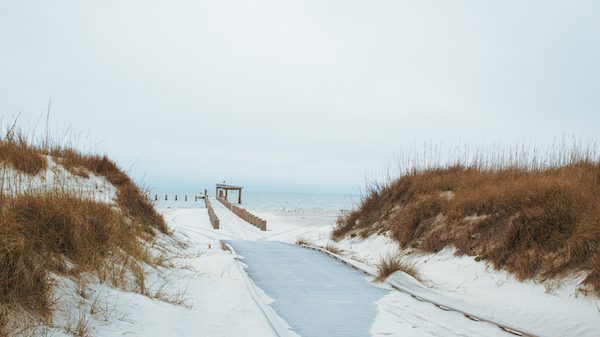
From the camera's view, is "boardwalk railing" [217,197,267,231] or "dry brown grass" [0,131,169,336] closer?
"dry brown grass" [0,131,169,336]

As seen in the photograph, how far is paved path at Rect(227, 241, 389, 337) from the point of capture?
5.59 metres

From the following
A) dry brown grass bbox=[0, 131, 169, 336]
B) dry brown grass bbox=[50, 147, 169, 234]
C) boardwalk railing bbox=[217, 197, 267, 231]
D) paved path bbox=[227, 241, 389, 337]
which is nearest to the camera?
dry brown grass bbox=[0, 131, 169, 336]

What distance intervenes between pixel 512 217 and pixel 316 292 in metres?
4.00

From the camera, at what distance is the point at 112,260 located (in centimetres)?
640

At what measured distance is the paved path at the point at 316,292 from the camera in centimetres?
559

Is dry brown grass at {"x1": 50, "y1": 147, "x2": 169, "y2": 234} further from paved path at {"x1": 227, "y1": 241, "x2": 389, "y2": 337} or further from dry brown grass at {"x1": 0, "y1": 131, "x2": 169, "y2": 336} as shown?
paved path at {"x1": 227, "y1": 241, "x2": 389, "y2": 337}

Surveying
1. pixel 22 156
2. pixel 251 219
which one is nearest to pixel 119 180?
pixel 22 156

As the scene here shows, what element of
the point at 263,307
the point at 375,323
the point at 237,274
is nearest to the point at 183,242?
the point at 237,274

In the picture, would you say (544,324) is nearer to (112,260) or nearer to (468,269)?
(468,269)

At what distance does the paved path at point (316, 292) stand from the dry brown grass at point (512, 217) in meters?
2.22

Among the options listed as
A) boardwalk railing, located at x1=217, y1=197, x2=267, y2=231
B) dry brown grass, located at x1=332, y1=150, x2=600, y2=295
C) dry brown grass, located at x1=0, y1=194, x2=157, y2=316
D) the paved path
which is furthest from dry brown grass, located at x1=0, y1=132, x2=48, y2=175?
boardwalk railing, located at x1=217, y1=197, x2=267, y2=231

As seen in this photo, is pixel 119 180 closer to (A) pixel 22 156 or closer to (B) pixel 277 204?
(A) pixel 22 156

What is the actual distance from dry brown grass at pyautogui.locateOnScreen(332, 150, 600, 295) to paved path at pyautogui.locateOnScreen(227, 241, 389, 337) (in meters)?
2.22

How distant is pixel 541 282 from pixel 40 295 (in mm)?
6527
